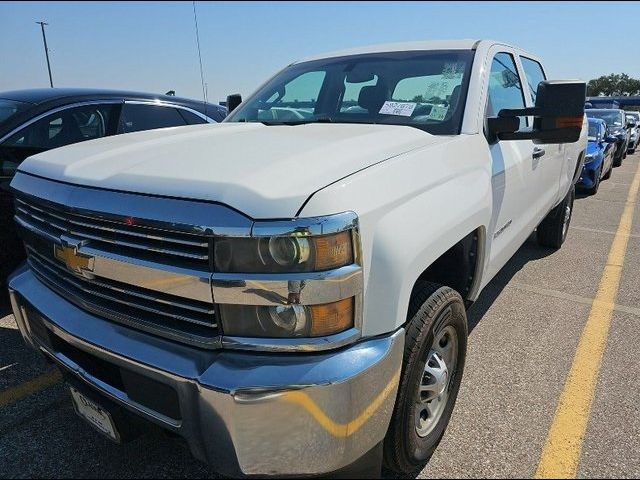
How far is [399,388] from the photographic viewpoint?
6.00 ft

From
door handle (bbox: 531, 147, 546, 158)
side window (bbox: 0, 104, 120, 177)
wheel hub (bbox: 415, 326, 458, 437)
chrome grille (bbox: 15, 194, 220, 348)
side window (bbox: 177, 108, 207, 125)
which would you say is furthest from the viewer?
side window (bbox: 177, 108, 207, 125)

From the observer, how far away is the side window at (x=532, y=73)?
385 cm

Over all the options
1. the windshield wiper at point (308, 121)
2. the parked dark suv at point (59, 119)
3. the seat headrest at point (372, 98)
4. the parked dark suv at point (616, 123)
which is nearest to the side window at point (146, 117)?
the parked dark suv at point (59, 119)

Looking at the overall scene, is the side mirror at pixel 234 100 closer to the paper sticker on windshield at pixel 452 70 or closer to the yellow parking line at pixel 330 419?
the paper sticker on windshield at pixel 452 70

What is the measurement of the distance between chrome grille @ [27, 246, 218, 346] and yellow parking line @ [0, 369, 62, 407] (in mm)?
1092

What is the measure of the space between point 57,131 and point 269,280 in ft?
11.2

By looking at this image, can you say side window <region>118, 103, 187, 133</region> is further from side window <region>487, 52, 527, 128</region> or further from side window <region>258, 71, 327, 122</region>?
side window <region>487, 52, 527, 128</region>

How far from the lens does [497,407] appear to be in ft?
8.52

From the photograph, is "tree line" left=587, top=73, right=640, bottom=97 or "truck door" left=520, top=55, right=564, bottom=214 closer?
"truck door" left=520, top=55, right=564, bottom=214

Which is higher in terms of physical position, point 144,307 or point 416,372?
point 144,307

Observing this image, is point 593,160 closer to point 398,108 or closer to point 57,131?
point 398,108

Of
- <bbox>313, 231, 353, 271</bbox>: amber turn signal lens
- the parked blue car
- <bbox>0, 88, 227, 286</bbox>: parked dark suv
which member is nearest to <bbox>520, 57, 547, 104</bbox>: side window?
<bbox>313, 231, 353, 271</bbox>: amber turn signal lens

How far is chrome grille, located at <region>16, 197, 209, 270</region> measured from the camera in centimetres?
156

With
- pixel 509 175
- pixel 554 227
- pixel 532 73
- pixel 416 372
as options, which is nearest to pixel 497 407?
pixel 416 372
